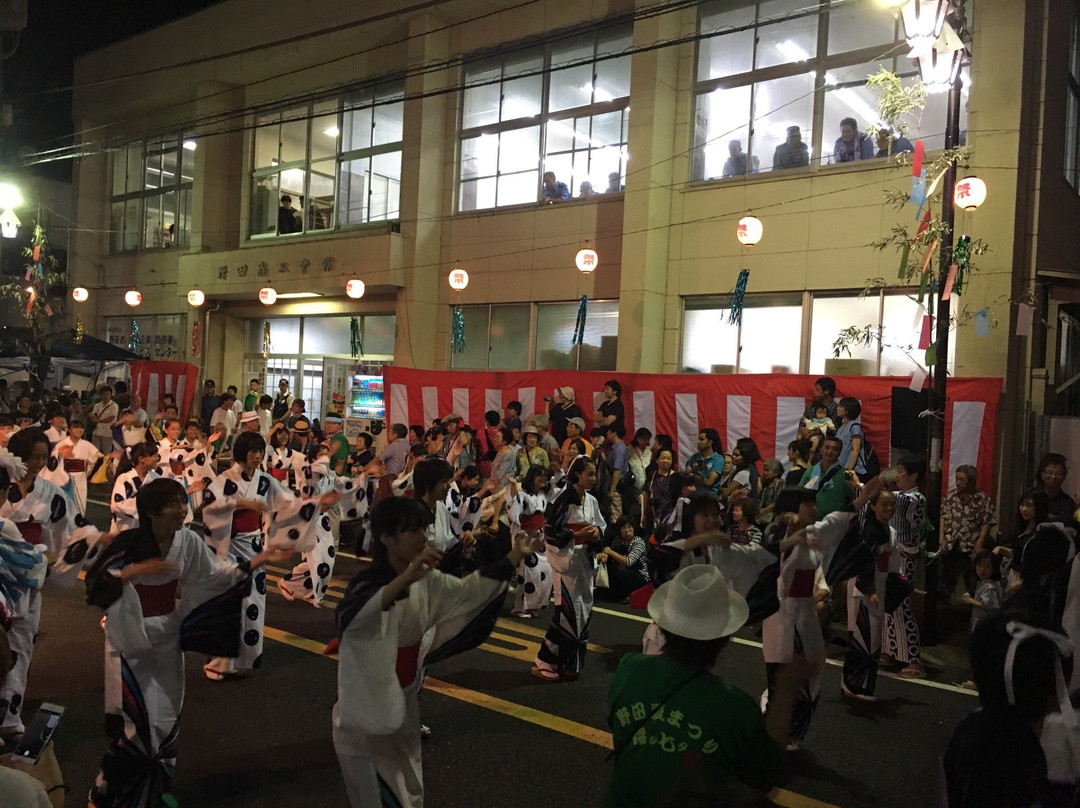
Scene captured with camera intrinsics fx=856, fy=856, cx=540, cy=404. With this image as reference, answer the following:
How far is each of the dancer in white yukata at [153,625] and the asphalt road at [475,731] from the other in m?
0.60

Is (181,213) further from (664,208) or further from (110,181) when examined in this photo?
(664,208)

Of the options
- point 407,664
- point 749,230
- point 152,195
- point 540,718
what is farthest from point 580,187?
point 152,195

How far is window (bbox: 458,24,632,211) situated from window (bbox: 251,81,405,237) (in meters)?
1.94

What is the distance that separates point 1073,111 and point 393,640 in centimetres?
1441

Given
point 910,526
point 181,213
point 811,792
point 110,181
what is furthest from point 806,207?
point 110,181

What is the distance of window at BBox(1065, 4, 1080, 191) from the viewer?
1277cm

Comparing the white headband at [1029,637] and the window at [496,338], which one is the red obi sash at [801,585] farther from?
the window at [496,338]

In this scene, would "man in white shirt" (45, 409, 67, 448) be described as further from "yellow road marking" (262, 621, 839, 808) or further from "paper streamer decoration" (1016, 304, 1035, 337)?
"paper streamer decoration" (1016, 304, 1035, 337)

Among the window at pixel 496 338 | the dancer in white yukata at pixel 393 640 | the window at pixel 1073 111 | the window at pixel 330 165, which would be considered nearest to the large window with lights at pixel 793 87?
the window at pixel 1073 111

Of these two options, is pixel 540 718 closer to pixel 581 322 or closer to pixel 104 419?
pixel 581 322

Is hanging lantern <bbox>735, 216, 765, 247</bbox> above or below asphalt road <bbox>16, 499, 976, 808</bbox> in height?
above

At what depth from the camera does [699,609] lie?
8.13ft

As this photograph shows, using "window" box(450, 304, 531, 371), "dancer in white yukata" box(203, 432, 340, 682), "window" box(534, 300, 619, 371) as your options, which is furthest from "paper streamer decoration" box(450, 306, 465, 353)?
"dancer in white yukata" box(203, 432, 340, 682)

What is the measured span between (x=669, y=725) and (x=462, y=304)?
15471 mm
